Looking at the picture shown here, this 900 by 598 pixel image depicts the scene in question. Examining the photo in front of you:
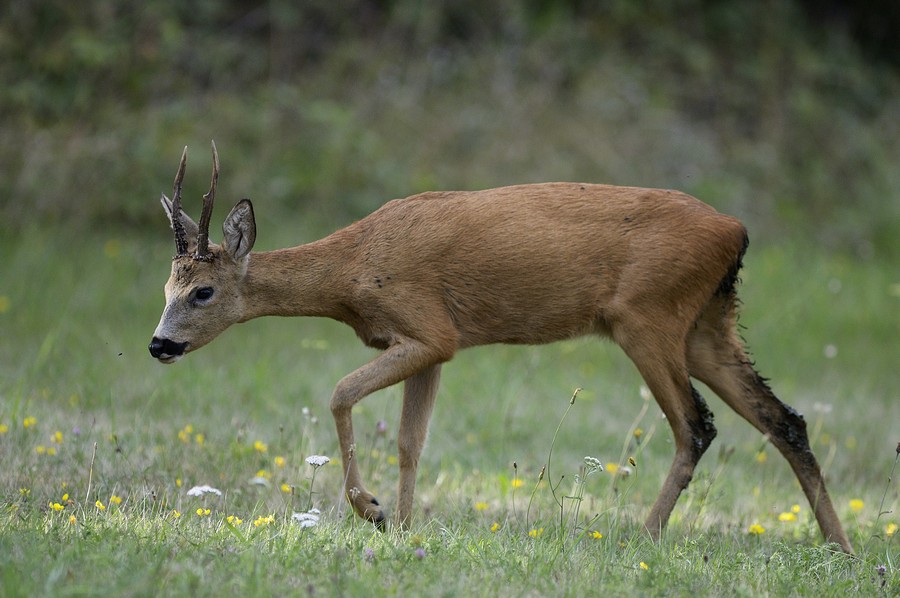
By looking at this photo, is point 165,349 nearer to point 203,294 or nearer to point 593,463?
point 203,294

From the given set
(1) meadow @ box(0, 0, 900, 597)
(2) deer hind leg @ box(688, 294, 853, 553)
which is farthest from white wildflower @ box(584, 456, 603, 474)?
(2) deer hind leg @ box(688, 294, 853, 553)

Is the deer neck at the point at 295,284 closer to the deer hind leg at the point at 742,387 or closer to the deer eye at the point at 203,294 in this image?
the deer eye at the point at 203,294

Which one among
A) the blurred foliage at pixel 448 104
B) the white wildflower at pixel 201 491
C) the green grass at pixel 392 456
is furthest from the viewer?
the blurred foliage at pixel 448 104

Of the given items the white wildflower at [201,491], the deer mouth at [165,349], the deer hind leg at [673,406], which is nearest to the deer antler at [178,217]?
the deer mouth at [165,349]

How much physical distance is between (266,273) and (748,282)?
7.47m

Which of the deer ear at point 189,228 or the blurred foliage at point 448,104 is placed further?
the blurred foliage at point 448,104

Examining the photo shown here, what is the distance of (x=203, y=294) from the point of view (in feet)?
19.5

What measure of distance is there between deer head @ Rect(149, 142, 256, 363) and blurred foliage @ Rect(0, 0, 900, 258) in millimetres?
6236

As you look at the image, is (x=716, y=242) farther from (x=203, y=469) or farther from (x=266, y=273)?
(x=203, y=469)

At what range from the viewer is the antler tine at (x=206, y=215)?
5.52 metres

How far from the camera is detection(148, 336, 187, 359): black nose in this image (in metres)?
5.77

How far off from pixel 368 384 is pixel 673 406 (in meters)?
1.61

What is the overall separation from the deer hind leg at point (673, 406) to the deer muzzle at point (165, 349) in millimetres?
2237

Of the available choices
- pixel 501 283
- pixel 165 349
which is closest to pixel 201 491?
pixel 165 349
